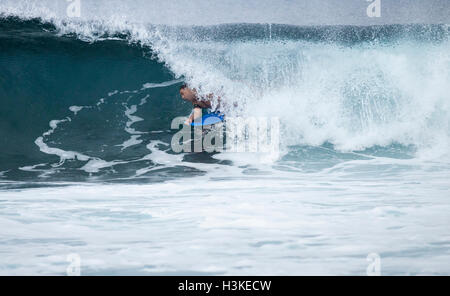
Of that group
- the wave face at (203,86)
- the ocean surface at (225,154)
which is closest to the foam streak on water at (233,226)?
the ocean surface at (225,154)

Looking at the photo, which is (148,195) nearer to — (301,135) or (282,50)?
(301,135)

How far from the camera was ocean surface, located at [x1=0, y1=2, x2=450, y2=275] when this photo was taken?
169cm

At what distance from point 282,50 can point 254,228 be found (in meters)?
3.76

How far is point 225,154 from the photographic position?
11.5 feet

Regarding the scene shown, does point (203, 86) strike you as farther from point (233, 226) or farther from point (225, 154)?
point (233, 226)

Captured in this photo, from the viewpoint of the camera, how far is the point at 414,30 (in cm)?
541

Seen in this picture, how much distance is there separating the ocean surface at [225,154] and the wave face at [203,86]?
0.02 meters

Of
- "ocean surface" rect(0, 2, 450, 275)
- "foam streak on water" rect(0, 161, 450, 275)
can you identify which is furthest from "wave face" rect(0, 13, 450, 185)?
"foam streak on water" rect(0, 161, 450, 275)

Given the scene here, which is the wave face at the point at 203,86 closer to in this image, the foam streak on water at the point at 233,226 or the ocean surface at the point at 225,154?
the ocean surface at the point at 225,154

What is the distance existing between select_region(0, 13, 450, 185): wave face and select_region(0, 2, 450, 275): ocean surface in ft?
0.06

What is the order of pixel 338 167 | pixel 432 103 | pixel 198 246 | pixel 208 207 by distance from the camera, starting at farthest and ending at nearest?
pixel 432 103 → pixel 338 167 → pixel 208 207 → pixel 198 246

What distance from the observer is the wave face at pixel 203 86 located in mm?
3793

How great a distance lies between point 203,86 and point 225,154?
116cm
